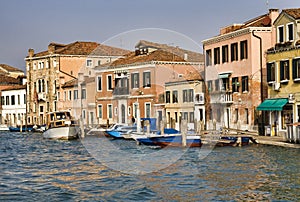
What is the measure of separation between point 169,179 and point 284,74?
10.4 metres

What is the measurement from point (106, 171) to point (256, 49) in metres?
11.9

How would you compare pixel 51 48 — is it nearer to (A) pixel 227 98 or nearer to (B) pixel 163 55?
(B) pixel 163 55

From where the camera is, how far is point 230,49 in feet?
87.6

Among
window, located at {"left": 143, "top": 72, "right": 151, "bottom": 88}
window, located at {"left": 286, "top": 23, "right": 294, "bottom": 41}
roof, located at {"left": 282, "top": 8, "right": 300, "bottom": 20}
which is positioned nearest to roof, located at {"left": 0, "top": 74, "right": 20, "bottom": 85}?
window, located at {"left": 143, "top": 72, "right": 151, "bottom": 88}

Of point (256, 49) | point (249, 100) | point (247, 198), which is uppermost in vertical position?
point (256, 49)

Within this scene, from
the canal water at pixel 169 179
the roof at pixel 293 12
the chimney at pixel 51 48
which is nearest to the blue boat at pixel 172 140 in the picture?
the canal water at pixel 169 179

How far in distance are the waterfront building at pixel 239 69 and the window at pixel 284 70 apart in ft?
7.84

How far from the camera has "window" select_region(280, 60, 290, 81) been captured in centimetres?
2214

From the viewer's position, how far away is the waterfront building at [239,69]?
2497 centimetres

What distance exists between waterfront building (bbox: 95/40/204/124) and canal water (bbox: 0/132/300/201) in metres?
12.6

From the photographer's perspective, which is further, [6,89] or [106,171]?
[6,89]

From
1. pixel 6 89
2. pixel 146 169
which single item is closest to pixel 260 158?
pixel 146 169

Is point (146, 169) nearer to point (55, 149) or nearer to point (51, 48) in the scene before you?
point (55, 149)

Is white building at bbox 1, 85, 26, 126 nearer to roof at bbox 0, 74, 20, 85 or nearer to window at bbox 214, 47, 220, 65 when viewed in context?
roof at bbox 0, 74, 20, 85
